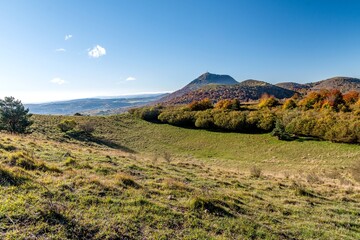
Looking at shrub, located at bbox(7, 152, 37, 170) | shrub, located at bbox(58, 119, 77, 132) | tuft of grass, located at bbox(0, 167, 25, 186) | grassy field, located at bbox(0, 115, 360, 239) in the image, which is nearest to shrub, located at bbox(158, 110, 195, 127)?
shrub, located at bbox(58, 119, 77, 132)

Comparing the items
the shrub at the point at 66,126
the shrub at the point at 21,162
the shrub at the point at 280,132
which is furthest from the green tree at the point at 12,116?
the shrub at the point at 280,132

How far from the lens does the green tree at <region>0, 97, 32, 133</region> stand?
98.4 ft

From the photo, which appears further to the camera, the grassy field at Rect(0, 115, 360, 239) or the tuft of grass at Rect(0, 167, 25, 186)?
the tuft of grass at Rect(0, 167, 25, 186)

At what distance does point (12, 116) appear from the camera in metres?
30.5

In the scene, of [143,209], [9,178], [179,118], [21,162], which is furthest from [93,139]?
[143,209]

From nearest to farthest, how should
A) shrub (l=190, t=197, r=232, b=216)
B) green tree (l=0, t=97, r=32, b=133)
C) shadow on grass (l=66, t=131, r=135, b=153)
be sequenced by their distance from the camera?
shrub (l=190, t=197, r=232, b=216) < green tree (l=0, t=97, r=32, b=133) < shadow on grass (l=66, t=131, r=135, b=153)

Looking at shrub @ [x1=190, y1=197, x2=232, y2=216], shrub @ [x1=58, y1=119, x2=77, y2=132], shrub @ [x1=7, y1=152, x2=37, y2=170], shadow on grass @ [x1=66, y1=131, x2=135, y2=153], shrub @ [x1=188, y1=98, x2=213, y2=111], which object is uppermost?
shrub @ [x1=188, y1=98, x2=213, y2=111]

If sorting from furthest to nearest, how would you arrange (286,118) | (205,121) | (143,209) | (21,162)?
1. (205,121)
2. (286,118)
3. (21,162)
4. (143,209)

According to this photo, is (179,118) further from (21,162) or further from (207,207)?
(207,207)

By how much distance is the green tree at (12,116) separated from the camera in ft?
98.4

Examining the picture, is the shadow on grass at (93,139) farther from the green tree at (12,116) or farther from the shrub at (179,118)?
the shrub at (179,118)

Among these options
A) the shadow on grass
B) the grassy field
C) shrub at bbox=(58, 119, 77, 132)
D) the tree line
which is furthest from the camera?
shrub at bbox=(58, 119, 77, 132)

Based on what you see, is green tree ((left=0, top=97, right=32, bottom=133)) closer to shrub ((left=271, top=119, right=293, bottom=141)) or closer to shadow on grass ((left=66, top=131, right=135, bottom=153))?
shadow on grass ((left=66, top=131, right=135, bottom=153))

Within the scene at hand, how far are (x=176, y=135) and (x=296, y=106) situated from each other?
94.4ft
